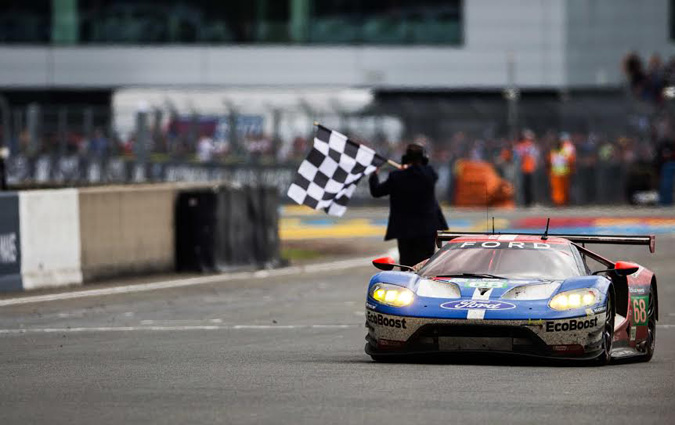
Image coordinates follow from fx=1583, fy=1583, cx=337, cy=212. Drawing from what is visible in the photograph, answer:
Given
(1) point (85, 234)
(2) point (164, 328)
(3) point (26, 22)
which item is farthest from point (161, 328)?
(3) point (26, 22)

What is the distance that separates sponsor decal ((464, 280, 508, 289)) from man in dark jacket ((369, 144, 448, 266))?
3665 millimetres

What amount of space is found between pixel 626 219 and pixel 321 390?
80.3ft

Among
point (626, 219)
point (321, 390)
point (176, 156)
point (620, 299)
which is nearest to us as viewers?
point (321, 390)

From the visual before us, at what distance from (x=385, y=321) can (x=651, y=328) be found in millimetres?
2370

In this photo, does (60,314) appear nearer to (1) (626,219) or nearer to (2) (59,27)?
(1) (626,219)

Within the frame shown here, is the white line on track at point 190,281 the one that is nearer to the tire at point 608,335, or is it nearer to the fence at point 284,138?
the tire at point 608,335

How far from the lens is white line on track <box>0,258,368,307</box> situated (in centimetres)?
1762

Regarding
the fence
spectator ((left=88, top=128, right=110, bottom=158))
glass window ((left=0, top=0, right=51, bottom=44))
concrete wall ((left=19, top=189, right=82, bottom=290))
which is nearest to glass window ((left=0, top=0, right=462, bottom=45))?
glass window ((left=0, top=0, right=51, bottom=44))

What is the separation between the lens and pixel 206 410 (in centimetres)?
862

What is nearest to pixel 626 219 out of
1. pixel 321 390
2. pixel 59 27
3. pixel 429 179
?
pixel 429 179

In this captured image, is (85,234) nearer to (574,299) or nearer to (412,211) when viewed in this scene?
(412,211)

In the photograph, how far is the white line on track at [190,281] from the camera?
1762 centimetres

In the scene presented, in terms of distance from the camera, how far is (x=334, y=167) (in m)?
15.9

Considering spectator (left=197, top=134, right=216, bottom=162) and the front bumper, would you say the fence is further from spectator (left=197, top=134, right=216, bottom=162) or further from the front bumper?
the front bumper
